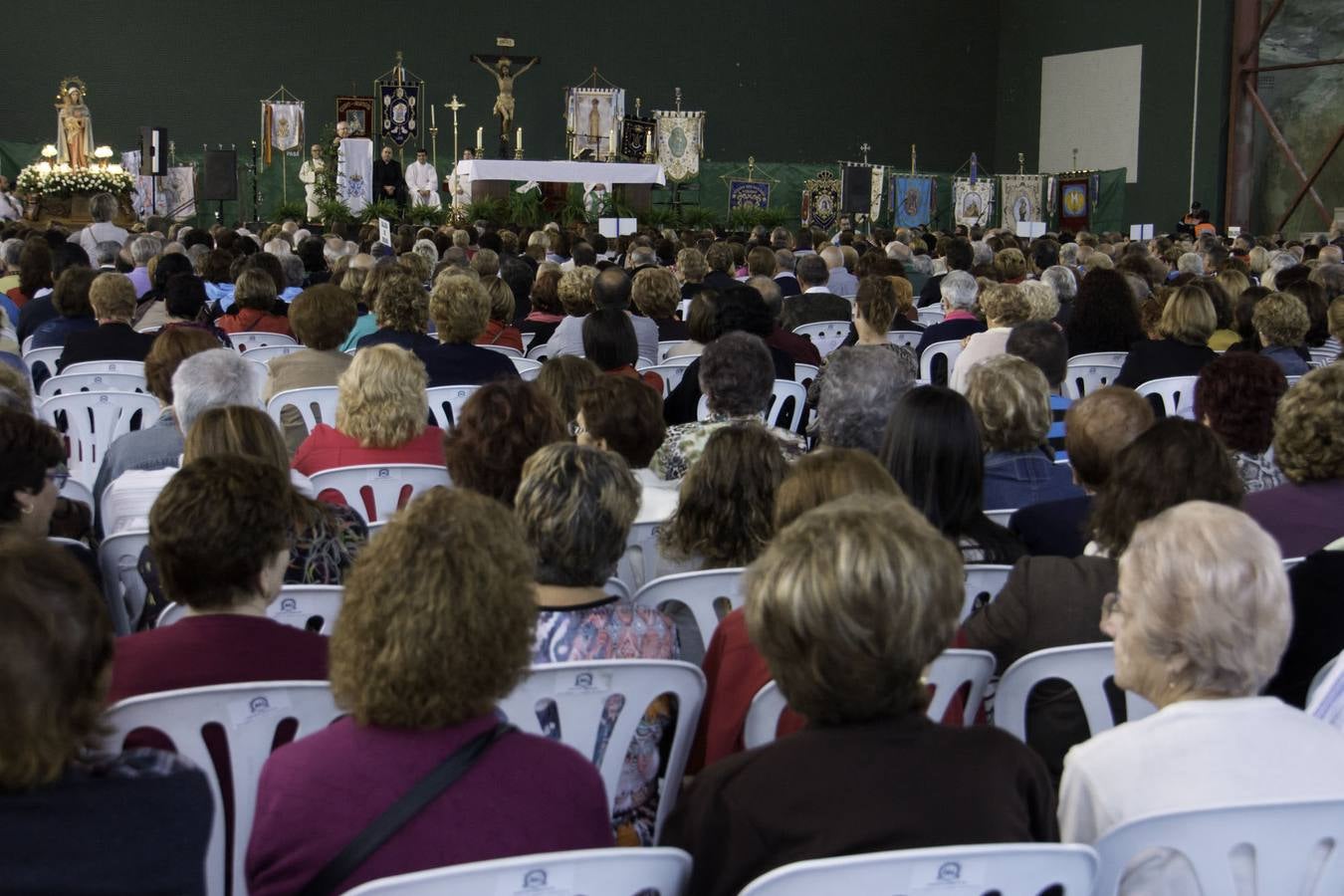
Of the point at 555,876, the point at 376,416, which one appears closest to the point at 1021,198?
the point at 376,416

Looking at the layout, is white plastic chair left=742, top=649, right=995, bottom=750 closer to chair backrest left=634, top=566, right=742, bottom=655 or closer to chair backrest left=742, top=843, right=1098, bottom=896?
chair backrest left=634, top=566, right=742, bottom=655

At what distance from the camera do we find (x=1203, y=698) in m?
2.08

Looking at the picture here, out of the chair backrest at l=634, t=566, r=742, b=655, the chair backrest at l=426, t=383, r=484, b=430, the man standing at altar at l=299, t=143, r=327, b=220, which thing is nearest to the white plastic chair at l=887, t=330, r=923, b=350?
the chair backrest at l=426, t=383, r=484, b=430

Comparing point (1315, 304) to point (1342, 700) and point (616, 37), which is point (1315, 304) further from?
point (616, 37)

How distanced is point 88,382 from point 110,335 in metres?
0.72

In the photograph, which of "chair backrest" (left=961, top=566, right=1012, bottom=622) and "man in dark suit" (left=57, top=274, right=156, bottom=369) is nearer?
"chair backrest" (left=961, top=566, right=1012, bottom=622)

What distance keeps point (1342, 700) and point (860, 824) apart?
3.18 ft

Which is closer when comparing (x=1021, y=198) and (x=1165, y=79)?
(x=1165, y=79)

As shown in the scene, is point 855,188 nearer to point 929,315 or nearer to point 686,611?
point 929,315

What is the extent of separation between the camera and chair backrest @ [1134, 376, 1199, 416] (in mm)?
5672

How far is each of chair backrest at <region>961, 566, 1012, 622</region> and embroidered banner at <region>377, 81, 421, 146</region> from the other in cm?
1980

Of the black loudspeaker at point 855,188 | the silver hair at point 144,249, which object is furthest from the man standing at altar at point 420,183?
the silver hair at point 144,249

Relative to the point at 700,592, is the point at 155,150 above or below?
above

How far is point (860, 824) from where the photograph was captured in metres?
1.81
